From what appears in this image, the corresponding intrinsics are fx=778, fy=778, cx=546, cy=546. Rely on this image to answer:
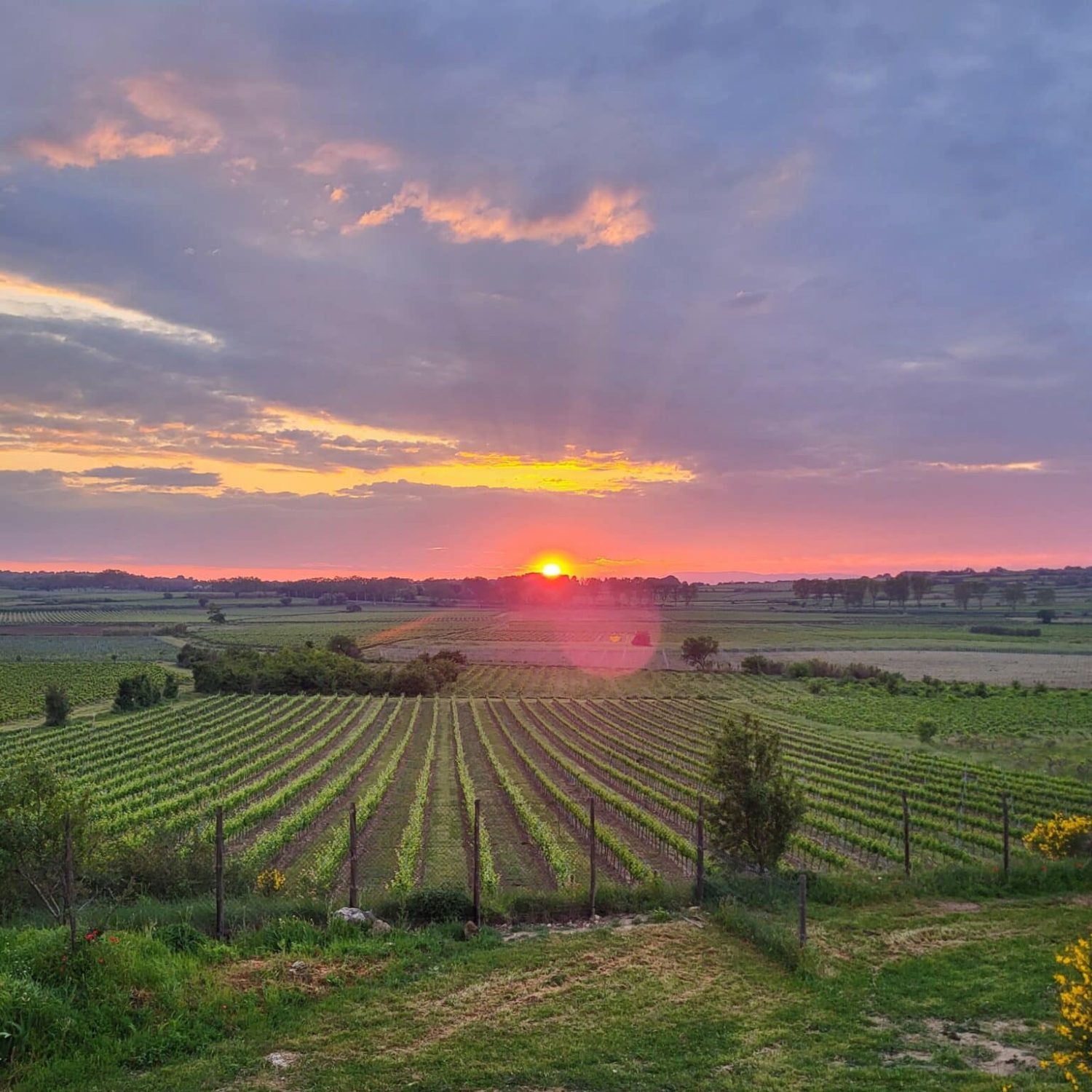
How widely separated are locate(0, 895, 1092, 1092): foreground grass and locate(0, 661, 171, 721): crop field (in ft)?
213

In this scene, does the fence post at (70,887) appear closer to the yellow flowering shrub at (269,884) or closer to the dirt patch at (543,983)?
the yellow flowering shrub at (269,884)

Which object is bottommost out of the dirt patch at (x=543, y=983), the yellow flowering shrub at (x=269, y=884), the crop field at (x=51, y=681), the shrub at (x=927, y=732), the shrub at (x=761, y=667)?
the shrub at (x=761, y=667)

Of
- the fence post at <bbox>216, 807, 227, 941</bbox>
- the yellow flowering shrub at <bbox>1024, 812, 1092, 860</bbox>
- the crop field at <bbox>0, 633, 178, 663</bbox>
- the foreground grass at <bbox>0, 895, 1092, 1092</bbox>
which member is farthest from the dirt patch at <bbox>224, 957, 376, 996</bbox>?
the crop field at <bbox>0, 633, 178, 663</bbox>

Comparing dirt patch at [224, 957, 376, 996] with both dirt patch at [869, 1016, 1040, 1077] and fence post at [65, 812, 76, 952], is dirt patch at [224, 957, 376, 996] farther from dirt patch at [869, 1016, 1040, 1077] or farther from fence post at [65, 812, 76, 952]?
dirt patch at [869, 1016, 1040, 1077]

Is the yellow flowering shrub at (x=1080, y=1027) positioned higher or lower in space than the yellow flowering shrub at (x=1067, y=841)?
higher

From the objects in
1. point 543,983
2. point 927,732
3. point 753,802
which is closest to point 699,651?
point 927,732

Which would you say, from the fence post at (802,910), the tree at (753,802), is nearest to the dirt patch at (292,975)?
the fence post at (802,910)

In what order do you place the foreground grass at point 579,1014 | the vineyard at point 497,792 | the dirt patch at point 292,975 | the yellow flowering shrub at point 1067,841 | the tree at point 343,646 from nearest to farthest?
the foreground grass at point 579,1014
the dirt patch at point 292,975
the yellow flowering shrub at point 1067,841
the vineyard at point 497,792
the tree at point 343,646

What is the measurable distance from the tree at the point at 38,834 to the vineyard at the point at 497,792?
19.0 ft

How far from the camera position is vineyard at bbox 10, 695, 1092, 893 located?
23.9 metres

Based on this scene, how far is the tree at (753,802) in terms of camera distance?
1673cm

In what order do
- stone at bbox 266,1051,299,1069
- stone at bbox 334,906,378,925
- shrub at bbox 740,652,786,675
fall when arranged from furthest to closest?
1. shrub at bbox 740,652,786,675
2. stone at bbox 334,906,378,925
3. stone at bbox 266,1051,299,1069

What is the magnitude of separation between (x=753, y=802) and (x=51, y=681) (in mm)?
88069

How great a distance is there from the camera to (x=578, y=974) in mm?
11023
